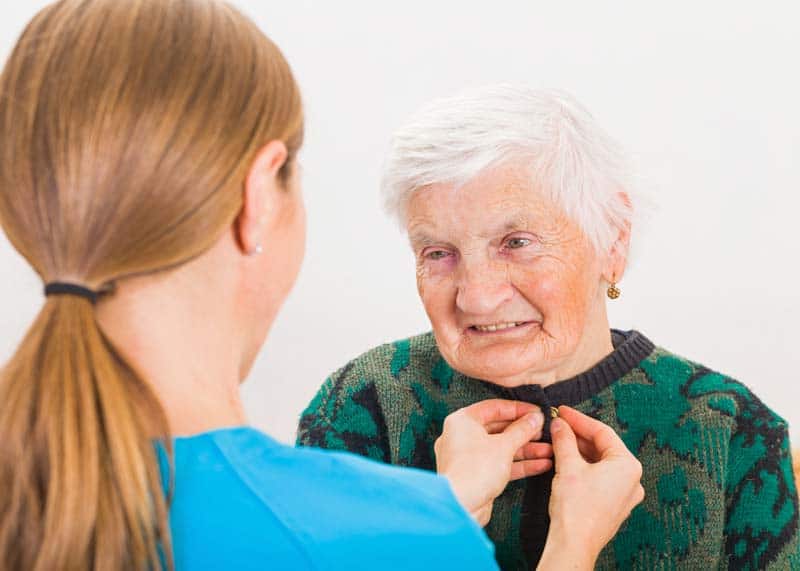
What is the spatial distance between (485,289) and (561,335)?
0.44ft

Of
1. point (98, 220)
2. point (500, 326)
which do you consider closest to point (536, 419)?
point (500, 326)

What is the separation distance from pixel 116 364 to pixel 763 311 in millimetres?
2273

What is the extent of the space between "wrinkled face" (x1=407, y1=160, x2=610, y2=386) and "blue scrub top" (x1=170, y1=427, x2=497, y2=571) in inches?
26.3

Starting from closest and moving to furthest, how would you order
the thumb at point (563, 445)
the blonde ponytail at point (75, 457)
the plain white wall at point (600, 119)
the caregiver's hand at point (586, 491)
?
1. the blonde ponytail at point (75, 457)
2. the caregiver's hand at point (586, 491)
3. the thumb at point (563, 445)
4. the plain white wall at point (600, 119)

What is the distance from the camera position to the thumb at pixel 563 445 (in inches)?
57.0

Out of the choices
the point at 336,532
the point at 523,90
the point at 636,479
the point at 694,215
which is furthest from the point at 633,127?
the point at 336,532

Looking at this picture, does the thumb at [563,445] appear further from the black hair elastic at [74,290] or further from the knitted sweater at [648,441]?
the black hair elastic at [74,290]

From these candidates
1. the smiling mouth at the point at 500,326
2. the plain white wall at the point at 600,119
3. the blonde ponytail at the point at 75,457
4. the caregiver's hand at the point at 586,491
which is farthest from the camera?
the plain white wall at the point at 600,119

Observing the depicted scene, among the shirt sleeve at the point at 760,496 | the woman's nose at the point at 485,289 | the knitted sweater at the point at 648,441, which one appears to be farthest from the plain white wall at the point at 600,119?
the woman's nose at the point at 485,289

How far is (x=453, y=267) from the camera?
1569mm

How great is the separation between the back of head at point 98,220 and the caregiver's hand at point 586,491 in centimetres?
65

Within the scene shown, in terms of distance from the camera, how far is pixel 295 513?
822 millimetres

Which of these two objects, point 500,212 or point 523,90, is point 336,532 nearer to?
point 500,212

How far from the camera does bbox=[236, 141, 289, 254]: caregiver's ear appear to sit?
872 millimetres
